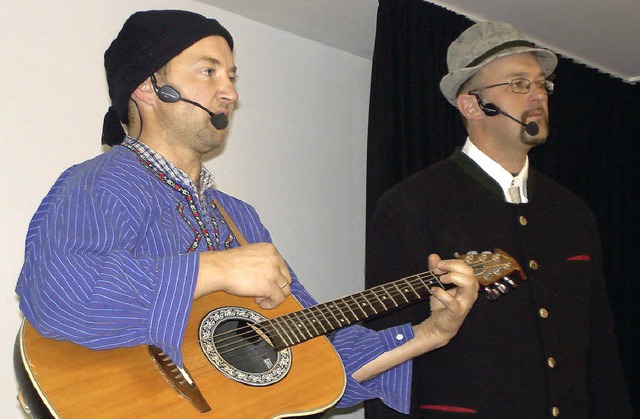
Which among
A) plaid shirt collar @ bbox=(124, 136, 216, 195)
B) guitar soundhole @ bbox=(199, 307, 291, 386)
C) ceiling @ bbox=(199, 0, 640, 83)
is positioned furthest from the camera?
ceiling @ bbox=(199, 0, 640, 83)

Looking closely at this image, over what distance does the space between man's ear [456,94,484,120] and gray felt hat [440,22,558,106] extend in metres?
0.06

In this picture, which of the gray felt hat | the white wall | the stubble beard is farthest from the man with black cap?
the white wall

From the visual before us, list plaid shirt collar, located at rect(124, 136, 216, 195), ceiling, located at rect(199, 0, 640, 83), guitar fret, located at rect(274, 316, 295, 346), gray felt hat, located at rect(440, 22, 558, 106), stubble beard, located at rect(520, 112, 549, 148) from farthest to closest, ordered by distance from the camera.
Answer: ceiling, located at rect(199, 0, 640, 83), gray felt hat, located at rect(440, 22, 558, 106), stubble beard, located at rect(520, 112, 549, 148), plaid shirt collar, located at rect(124, 136, 216, 195), guitar fret, located at rect(274, 316, 295, 346)

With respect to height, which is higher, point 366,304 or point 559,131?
point 559,131

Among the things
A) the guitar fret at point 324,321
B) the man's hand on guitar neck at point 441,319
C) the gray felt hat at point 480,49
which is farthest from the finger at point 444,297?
the gray felt hat at point 480,49

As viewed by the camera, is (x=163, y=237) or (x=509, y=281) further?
(x=509, y=281)

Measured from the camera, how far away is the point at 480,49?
2633mm

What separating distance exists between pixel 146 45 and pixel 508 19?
2.90 meters

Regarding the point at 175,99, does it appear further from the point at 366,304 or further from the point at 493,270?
the point at 493,270

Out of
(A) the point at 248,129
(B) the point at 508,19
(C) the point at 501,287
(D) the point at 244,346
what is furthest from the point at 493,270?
(B) the point at 508,19

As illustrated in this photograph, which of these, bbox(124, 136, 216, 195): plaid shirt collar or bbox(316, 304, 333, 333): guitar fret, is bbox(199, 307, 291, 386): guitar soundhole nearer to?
bbox(316, 304, 333, 333): guitar fret

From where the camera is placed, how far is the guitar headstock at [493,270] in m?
1.99

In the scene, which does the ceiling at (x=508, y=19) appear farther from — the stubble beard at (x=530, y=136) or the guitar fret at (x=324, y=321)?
the guitar fret at (x=324, y=321)

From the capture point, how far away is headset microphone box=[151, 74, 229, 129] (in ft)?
5.98
